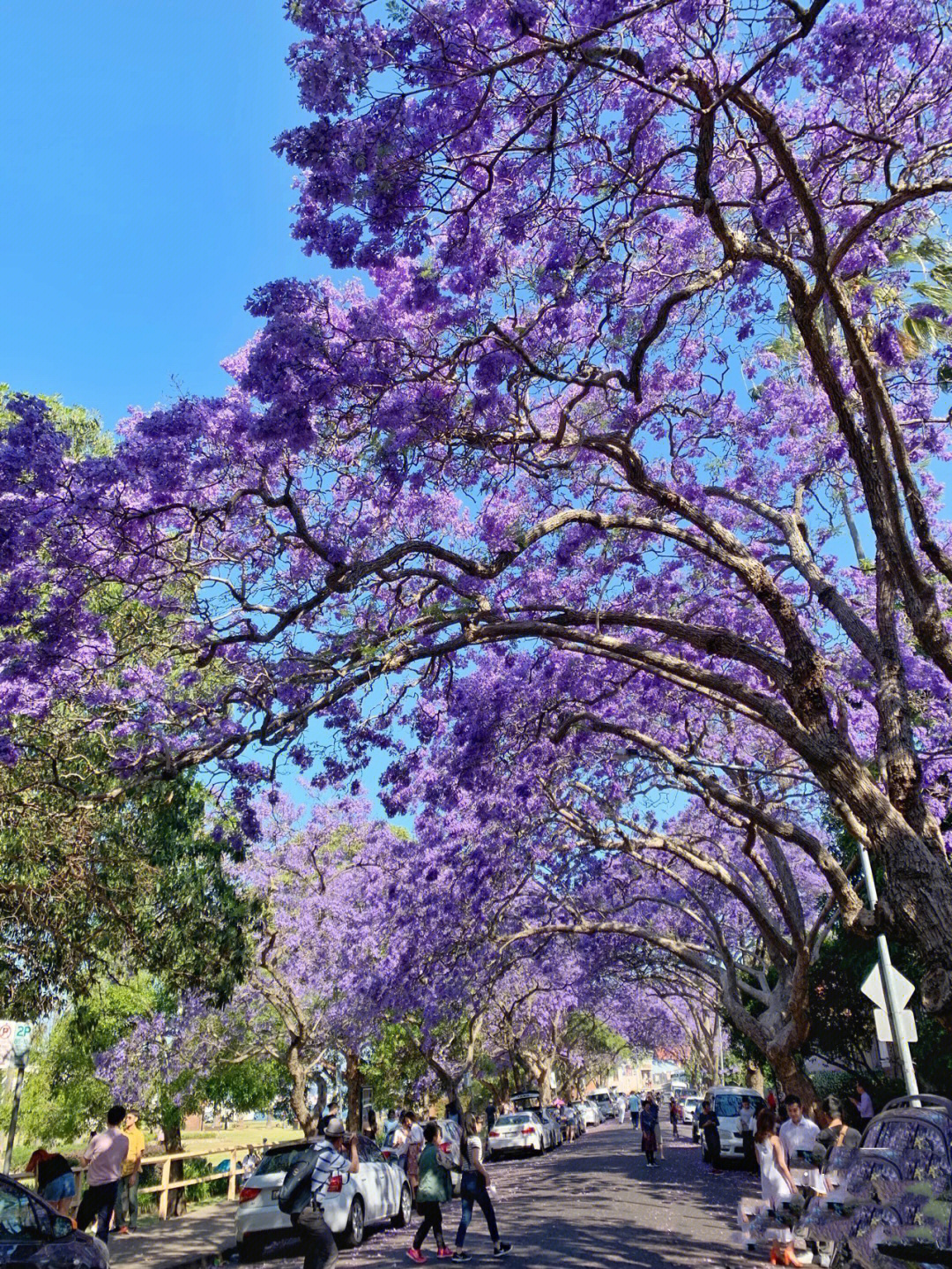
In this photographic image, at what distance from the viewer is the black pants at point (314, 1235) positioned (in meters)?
7.44

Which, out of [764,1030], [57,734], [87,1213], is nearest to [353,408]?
[57,734]

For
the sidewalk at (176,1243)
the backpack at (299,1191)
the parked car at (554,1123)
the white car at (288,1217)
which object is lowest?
the parked car at (554,1123)

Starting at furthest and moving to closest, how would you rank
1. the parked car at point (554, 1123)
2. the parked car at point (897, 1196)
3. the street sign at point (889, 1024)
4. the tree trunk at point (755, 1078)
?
the parked car at point (554, 1123), the tree trunk at point (755, 1078), the street sign at point (889, 1024), the parked car at point (897, 1196)

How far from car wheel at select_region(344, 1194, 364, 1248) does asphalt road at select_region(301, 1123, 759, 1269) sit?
289 mm

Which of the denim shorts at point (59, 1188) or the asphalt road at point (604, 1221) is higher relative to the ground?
the denim shorts at point (59, 1188)

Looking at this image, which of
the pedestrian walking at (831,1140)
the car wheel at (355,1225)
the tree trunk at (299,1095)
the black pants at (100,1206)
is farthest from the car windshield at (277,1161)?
the tree trunk at (299,1095)

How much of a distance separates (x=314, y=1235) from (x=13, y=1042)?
4.56m

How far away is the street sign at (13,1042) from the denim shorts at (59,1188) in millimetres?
1327

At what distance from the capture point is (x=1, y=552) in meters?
8.72

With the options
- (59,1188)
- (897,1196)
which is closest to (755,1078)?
(59,1188)

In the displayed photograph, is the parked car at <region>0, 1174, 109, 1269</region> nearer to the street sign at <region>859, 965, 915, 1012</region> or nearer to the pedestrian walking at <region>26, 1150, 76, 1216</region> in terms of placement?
the pedestrian walking at <region>26, 1150, 76, 1216</region>

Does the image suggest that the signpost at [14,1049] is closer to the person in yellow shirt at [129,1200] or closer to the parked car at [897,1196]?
the person in yellow shirt at [129,1200]

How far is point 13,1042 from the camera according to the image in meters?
10.2

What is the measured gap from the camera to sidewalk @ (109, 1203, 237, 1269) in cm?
1104
